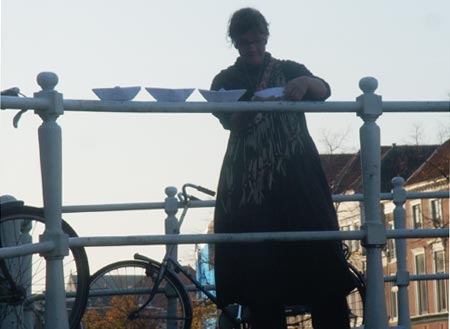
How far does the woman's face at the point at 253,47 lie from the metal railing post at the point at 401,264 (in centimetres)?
240

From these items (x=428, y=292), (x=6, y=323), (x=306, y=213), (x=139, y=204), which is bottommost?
(x=6, y=323)

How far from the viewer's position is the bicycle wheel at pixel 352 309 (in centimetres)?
795

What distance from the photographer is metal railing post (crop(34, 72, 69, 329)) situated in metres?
5.48

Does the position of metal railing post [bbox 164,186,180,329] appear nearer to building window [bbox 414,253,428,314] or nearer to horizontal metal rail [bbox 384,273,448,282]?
horizontal metal rail [bbox 384,273,448,282]

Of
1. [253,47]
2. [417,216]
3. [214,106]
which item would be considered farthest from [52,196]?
[417,216]

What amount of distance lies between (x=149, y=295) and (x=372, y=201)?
9.77ft

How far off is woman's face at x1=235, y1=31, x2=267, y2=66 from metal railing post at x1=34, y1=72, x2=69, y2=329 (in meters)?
1.18

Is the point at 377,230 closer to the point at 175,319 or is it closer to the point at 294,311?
the point at 294,311

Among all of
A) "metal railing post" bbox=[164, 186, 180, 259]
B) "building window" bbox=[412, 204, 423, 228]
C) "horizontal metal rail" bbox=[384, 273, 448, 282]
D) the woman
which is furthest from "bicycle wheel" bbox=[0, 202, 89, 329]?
"building window" bbox=[412, 204, 423, 228]

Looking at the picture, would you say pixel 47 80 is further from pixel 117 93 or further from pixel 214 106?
pixel 214 106

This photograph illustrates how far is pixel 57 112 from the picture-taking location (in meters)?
5.46

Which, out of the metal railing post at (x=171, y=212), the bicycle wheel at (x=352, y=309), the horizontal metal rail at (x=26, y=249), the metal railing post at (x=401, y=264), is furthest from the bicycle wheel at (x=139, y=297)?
the horizontal metal rail at (x=26, y=249)

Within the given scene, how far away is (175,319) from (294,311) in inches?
36.7

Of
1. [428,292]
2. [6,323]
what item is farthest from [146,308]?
[428,292]
